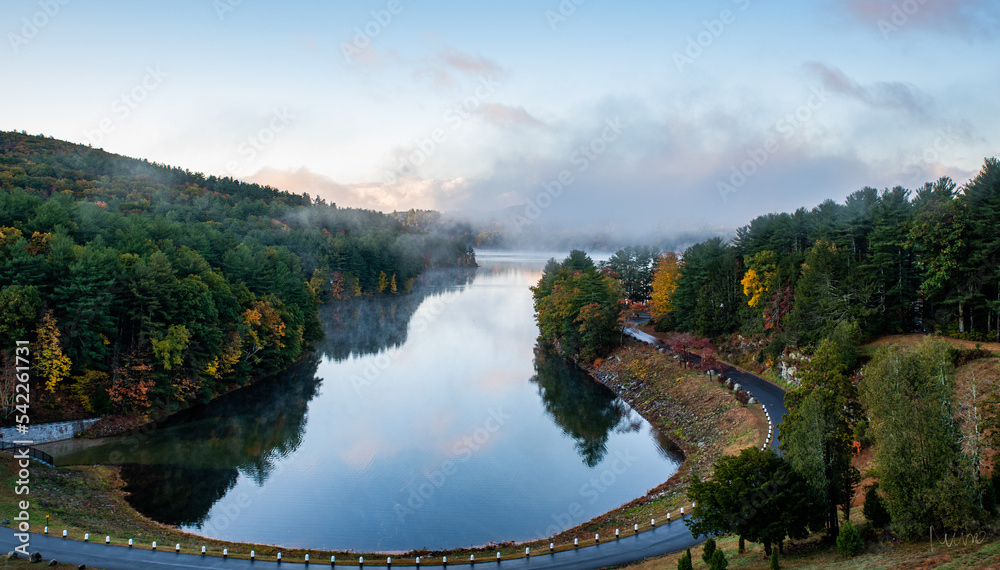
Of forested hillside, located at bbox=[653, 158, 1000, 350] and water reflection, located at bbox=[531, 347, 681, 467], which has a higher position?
forested hillside, located at bbox=[653, 158, 1000, 350]

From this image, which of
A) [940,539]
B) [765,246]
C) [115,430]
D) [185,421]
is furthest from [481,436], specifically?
[765,246]

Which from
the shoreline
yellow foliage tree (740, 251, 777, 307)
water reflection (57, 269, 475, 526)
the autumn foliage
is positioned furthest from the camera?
the autumn foliage

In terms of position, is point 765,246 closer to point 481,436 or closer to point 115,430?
point 481,436

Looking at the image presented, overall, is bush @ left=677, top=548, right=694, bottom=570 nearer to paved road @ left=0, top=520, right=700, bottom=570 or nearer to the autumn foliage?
paved road @ left=0, top=520, right=700, bottom=570

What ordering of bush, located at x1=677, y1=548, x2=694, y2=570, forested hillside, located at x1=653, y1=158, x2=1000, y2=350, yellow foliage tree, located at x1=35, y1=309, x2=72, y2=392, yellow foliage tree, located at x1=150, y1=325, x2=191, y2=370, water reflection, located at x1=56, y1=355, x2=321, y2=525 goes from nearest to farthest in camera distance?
bush, located at x1=677, y1=548, x2=694, y2=570 → water reflection, located at x1=56, y1=355, x2=321, y2=525 → forested hillside, located at x1=653, y1=158, x2=1000, y2=350 → yellow foliage tree, located at x1=35, y1=309, x2=72, y2=392 → yellow foliage tree, located at x1=150, y1=325, x2=191, y2=370

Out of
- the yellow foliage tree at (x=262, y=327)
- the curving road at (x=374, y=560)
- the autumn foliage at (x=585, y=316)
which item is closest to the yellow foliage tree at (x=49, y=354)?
the yellow foliage tree at (x=262, y=327)

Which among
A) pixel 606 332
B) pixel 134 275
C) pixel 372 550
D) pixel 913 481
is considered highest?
pixel 134 275

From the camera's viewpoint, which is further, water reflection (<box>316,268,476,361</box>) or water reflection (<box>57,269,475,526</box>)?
water reflection (<box>316,268,476,361</box>)

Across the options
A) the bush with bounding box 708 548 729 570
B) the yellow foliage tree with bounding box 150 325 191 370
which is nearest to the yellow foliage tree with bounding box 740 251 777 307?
the bush with bounding box 708 548 729 570
